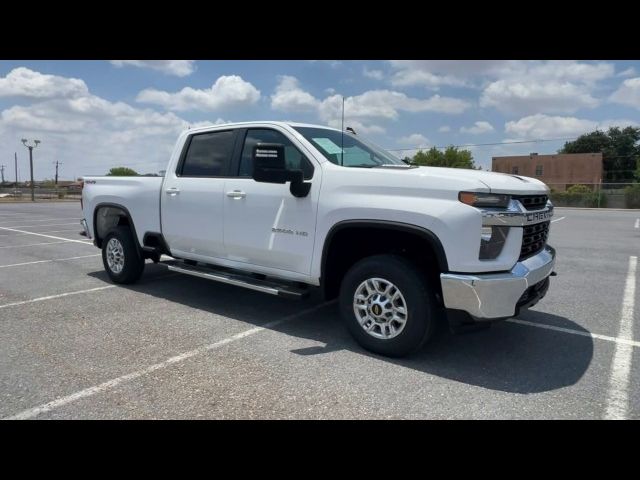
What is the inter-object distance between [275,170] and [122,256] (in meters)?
3.42

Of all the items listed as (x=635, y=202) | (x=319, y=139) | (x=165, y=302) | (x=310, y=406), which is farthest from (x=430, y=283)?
(x=635, y=202)

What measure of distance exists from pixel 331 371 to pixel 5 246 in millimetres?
10440

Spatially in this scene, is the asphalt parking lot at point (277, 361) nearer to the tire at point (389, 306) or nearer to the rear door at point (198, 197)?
the tire at point (389, 306)

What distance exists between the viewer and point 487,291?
3396mm

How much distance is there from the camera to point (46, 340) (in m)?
4.34

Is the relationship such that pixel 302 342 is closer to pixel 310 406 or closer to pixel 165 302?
pixel 310 406

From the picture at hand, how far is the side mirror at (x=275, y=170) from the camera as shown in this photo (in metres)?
4.12

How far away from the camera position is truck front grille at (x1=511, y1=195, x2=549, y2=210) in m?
3.65

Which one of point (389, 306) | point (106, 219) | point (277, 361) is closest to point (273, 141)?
point (389, 306)

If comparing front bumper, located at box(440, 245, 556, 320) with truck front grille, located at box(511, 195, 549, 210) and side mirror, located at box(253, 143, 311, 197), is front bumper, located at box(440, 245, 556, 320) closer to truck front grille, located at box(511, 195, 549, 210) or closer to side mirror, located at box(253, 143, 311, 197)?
truck front grille, located at box(511, 195, 549, 210)

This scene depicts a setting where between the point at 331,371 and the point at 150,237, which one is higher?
the point at 150,237

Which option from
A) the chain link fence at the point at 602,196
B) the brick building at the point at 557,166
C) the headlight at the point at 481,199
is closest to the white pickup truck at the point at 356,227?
the headlight at the point at 481,199

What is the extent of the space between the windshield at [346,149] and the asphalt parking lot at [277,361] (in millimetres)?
1737

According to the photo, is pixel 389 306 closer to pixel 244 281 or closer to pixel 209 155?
pixel 244 281
